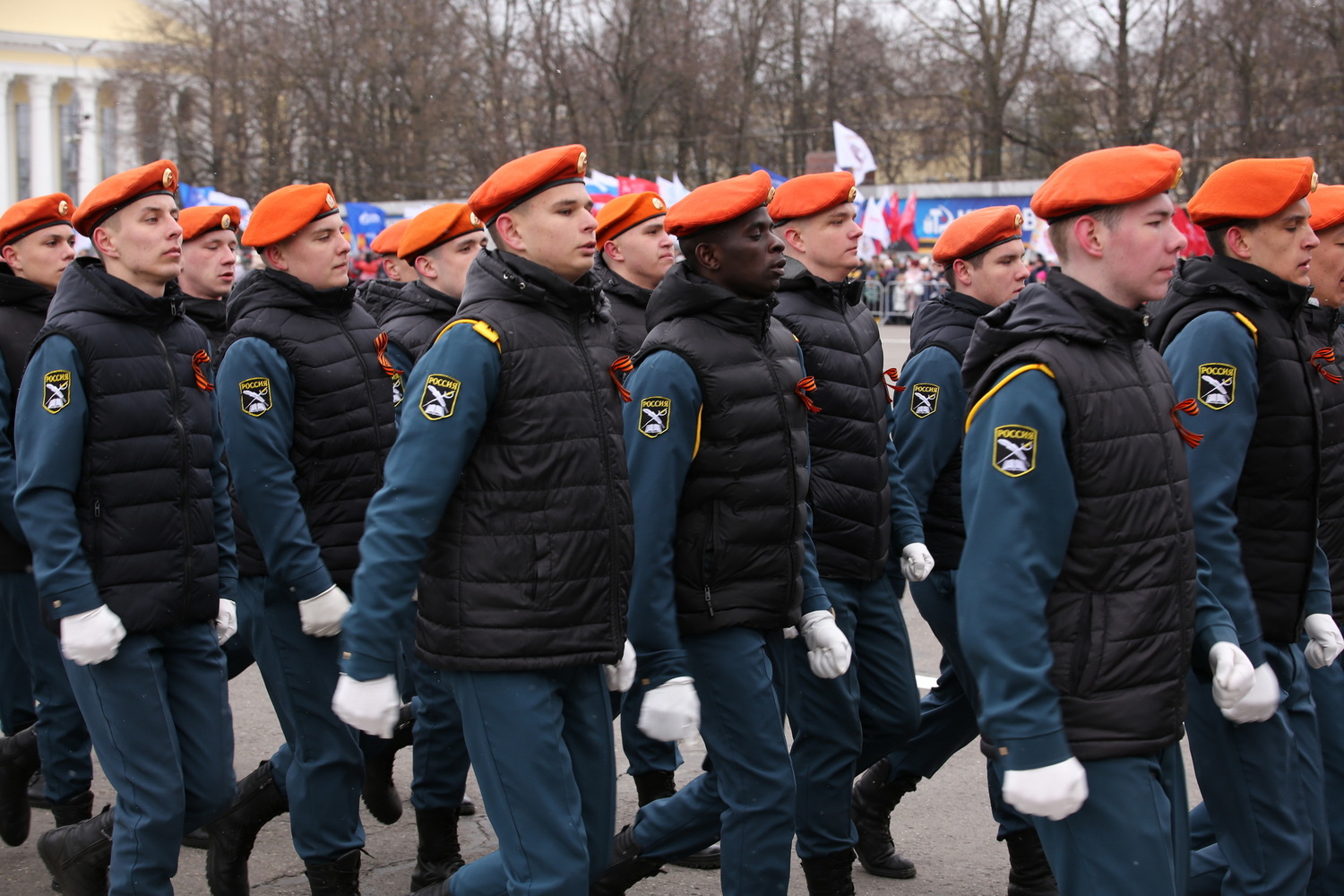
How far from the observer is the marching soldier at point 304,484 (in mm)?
4508

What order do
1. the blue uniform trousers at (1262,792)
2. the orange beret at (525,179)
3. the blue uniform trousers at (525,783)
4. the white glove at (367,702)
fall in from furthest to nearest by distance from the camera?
the orange beret at (525,179) → the blue uniform trousers at (1262,792) → the blue uniform trousers at (525,783) → the white glove at (367,702)

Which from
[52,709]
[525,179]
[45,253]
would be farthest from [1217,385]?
[45,253]

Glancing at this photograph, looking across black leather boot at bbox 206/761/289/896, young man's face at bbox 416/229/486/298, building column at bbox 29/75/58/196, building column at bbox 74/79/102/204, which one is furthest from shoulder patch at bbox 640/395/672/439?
building column at bbox 29/75/58/196

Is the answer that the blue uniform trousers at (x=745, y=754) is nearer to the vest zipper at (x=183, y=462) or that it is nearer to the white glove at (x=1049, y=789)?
the white glove at (x=1049, y=789)

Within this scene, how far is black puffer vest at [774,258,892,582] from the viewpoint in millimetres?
4723

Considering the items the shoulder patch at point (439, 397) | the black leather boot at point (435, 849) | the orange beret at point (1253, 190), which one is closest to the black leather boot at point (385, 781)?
the black leather boot at point (435, 849)

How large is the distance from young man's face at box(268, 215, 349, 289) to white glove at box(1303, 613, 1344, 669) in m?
3.21

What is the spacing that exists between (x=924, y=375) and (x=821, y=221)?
690 mm

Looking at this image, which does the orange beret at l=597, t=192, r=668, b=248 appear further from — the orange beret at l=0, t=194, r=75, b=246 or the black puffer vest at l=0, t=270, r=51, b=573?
the black puffer vest at l=0, t=270, r=51, b=573

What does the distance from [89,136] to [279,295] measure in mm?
72780

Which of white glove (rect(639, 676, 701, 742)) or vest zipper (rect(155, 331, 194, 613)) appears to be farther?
vest zipper (rect(155, 331, 194, 613))

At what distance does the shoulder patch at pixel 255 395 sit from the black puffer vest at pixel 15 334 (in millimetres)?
1182

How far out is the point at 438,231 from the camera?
617 centimetres

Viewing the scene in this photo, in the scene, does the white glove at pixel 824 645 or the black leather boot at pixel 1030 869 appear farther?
the black leather boot at pixel 1030 869
